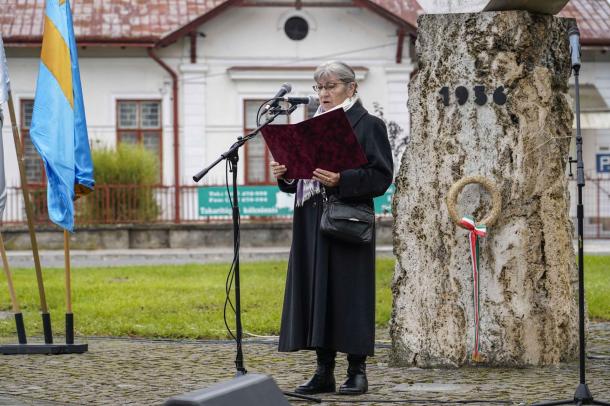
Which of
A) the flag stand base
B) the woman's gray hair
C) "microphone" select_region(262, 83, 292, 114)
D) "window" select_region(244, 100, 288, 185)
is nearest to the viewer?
"microphone" select_region(262, 83, 292, 114)

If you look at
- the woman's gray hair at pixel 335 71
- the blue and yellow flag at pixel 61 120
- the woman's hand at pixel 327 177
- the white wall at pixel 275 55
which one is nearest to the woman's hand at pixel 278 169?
the woman's hand at pixel 327 177

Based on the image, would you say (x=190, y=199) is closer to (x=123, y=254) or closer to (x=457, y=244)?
(x=123, y=254)

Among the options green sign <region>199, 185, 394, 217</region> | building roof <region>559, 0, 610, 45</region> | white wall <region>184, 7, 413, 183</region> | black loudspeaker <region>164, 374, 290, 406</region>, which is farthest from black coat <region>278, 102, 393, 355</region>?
building roof <region>559, 0, 610, 45</region>

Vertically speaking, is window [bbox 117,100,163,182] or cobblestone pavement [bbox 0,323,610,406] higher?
window [bbox 117,100,163,182]

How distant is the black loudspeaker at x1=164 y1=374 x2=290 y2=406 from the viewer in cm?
407

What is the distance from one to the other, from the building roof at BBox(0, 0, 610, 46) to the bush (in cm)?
396

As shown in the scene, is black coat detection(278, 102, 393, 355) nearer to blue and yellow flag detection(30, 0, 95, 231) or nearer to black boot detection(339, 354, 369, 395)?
black boot detection(339, 354, 369, 395)

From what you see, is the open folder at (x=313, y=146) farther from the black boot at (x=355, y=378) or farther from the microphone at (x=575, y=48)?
the microphone at (x=575, y=48)

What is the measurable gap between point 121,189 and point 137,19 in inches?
235

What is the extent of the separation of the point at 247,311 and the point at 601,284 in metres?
5.31

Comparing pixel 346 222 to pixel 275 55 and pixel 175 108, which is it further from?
pixel 275 55

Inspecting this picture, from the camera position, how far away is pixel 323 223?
7.77 meters

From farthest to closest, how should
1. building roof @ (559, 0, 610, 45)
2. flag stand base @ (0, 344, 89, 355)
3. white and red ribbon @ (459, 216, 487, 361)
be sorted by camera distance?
building roof @ (559, 0, 610, 45) → flag stand base @ (0, 344, 89, 355) → white and red ribbon @ (459, 216, 487, 361)

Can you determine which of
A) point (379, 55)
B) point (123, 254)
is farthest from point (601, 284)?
point (379, 55)
